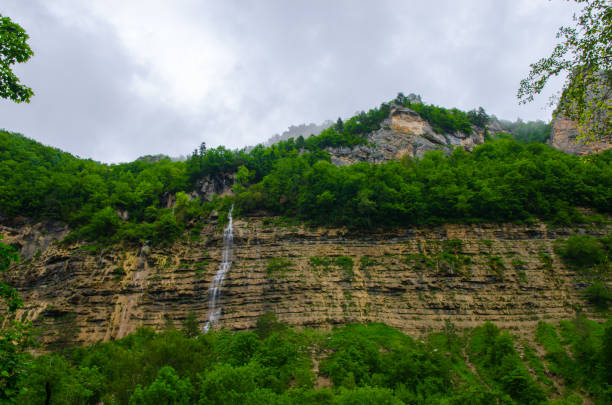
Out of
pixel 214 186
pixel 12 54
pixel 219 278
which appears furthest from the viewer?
pixel 214 186

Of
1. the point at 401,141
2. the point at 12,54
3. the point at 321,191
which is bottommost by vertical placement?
the point at 12,54

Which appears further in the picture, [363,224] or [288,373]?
[363,224]

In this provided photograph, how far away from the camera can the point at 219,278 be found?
37.4 metres

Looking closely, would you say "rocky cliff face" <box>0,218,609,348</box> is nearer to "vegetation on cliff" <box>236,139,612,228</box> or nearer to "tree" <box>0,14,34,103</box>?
"vegetation on cliff" <box>236,139,612,228</box>

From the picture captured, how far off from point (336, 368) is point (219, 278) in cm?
1557

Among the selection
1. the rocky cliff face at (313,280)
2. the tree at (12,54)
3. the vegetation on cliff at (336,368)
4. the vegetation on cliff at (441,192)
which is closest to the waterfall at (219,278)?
the rocky cliff face at (313,280)

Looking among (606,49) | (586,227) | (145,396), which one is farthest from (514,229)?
(145,396)

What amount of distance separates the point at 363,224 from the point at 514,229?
14625 millimetres

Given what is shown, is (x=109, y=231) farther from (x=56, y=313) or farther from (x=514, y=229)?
(x=514, y=229)

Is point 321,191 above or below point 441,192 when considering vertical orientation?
above

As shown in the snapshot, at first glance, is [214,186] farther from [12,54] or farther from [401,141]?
[12,54]

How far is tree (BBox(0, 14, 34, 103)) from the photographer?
8695 mm

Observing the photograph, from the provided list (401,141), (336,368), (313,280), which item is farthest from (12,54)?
(401,141)

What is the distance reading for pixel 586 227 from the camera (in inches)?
1444
